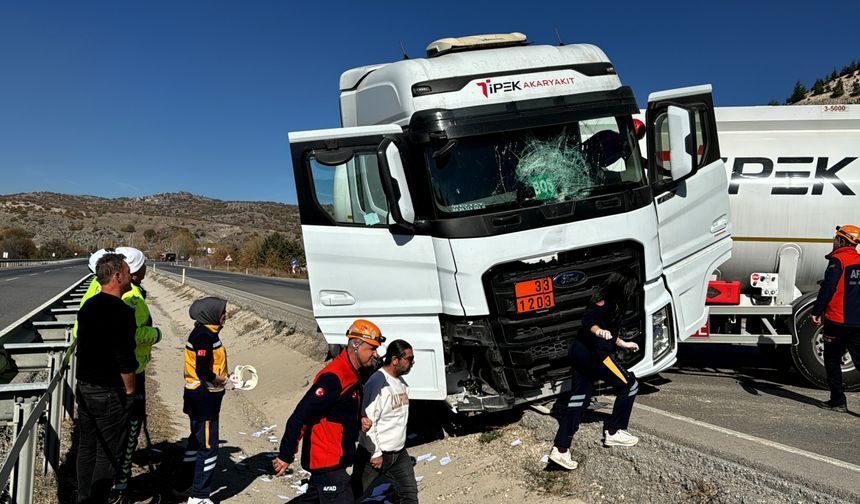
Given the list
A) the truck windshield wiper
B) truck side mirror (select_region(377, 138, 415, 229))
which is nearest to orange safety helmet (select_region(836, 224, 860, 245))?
the truck windshield wiper

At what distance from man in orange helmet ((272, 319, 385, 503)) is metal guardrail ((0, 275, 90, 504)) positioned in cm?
162

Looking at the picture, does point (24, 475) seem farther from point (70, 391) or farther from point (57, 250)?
point (57, 250)

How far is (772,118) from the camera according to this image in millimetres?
8094

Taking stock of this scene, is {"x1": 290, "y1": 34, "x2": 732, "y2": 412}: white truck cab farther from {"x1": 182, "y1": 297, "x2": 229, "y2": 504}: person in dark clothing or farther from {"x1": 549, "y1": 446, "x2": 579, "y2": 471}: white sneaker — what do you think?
{"x1": 182, "y1": 297, "x2": 229, "y2": 504}: person in dark clothing

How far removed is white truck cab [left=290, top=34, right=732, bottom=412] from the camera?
19.2 feet

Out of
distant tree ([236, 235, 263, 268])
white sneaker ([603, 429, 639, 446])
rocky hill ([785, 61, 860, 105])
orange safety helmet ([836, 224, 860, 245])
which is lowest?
distant tree ([236, 235, 263, 268])

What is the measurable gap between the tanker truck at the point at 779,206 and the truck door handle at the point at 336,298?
4.18 metres

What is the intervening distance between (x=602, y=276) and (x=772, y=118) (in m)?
3.88

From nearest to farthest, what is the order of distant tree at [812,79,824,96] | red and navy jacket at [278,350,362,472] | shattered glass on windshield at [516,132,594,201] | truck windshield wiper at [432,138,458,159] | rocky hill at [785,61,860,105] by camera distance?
red and navy jacket at [278,350,362,472] < truck windshield wiper at [432,138,458,159] < shattered glass on windshield at [516,132,594,201] < rocky hill at [785,61,860,105] < distant tree at [812,79,824,96]

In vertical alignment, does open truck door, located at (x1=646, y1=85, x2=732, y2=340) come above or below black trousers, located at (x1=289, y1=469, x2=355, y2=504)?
above

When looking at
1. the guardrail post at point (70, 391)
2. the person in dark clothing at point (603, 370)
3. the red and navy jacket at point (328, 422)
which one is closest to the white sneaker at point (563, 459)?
the person in dark clothing at point (603, 370)

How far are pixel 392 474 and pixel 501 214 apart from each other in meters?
2.39

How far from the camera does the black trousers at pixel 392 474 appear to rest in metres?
4.67

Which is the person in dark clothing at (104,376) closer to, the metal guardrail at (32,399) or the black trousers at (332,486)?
the metal guardrail at (32,399)
